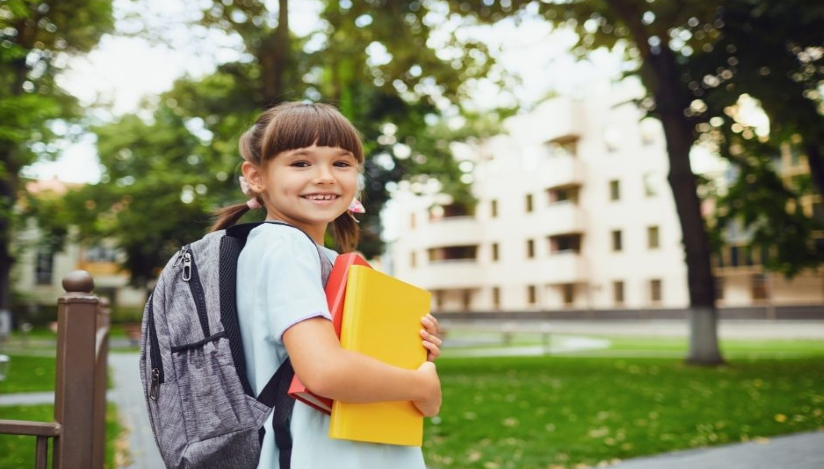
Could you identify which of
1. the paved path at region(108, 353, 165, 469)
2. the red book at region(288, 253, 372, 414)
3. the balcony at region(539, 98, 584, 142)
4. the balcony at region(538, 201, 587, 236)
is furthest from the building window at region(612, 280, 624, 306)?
the red book at region(288, 253, 372, 414)

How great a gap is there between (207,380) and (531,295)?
5092 cm

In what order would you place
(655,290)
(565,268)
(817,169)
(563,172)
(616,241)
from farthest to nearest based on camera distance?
1. (563,172)
2. (565,268)
3. (616,241)
4. (655,290)
5. (817,169)

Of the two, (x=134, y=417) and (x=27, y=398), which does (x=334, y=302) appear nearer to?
(x=134, y=417)

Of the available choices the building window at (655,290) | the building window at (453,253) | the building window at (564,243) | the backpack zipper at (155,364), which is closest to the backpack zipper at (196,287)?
the backpack zipper at (155,364)

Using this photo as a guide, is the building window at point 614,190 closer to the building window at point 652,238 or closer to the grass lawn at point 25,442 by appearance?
the building window at point 652,238

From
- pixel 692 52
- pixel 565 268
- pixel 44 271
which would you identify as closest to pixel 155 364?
pixel 692 52

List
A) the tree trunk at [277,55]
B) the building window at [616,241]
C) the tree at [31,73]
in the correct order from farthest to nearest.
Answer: the building window at [616,241] → the tree trunk at [277,55] → the tree at [31,73]

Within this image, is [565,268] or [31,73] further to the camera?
[565,268]

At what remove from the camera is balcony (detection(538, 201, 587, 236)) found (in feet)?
159

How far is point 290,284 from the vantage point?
158cm

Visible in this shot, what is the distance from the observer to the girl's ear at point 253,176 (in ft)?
6.17

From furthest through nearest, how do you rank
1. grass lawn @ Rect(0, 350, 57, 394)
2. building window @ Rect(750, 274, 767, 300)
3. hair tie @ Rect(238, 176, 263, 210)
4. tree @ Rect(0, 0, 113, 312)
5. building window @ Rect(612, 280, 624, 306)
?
building window @ Rect(612, 280, 624, 306) < building window @ Rect(750, 274, 767, 300) < grass lawn @ Rect(0, 350, 57, 394) < tree @ Rect(0, 0, 113, 312) < hair tie @ Rect(238, 176, 263, 210)

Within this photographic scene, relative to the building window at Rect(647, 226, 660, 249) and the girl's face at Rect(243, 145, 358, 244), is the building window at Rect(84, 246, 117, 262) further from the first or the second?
the girl's face at Rect(243, 145, 358, 244)

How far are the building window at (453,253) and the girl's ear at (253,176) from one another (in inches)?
2167
